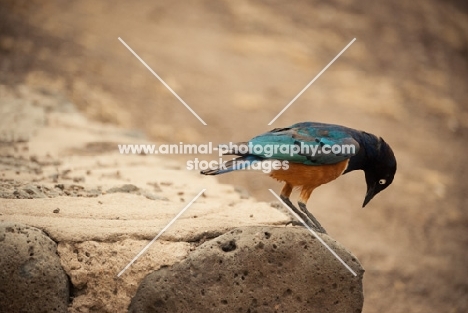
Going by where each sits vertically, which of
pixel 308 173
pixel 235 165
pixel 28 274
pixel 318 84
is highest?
pixel 235 165

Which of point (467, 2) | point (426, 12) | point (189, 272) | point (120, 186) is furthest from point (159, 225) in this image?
point (467, 2)

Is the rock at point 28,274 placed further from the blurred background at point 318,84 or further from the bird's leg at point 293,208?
the blurred background at point 318,84

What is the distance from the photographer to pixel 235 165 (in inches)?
185

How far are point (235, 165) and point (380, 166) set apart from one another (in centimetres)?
123

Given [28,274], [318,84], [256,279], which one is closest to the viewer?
[28,274]

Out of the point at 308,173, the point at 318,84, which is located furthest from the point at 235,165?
the point at 318,84

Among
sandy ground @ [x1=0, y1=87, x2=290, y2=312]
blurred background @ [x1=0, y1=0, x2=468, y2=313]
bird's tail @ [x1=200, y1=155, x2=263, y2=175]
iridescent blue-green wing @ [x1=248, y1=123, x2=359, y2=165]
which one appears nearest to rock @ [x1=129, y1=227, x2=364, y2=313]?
sandy ground @ [x1=0, y1=87, x2=290, y2=312]

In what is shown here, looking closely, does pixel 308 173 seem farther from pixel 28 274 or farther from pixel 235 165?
pixel 28 274

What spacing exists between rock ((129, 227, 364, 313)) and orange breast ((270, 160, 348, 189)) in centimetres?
42

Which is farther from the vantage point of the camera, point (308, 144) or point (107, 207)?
point (107, 207)

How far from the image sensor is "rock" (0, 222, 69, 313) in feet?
14.0

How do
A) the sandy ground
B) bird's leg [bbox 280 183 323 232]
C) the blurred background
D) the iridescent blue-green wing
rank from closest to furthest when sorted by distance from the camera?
the sandy ground < the iridescent blue-green wing < bird's leg [bbox 280 183 323 232] < the blurred background

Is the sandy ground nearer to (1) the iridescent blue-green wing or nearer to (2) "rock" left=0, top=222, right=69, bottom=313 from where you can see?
(2) "rock" left=0, top=222, right=69, bottom=313

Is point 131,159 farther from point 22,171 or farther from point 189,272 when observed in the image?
point 189,272
